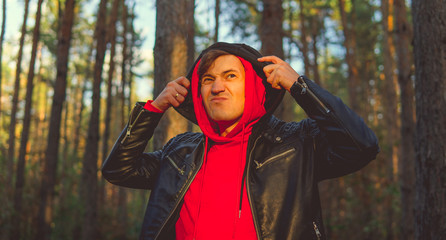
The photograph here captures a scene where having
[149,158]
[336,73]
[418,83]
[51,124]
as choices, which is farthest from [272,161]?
[336,73]

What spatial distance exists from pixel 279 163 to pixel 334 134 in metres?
0.36

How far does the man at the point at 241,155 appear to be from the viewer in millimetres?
1979

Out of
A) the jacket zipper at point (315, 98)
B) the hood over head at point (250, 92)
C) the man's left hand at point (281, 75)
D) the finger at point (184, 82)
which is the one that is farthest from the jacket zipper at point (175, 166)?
the jacket zipper at point (315, 98)

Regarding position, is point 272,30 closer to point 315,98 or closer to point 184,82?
point 184,82

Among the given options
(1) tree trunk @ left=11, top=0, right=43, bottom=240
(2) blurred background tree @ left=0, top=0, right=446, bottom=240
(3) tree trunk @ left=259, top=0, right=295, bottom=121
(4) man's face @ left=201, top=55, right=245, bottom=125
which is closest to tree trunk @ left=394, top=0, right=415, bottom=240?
(2) blurred background tree @ left=0, top=0, right=446, bottom=240

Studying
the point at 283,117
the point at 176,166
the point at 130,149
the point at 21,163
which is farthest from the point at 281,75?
the point at 21,163

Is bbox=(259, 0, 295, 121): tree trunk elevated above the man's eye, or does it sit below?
above

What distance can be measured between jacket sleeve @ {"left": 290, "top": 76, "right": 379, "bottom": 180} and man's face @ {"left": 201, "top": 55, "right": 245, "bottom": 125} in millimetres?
379

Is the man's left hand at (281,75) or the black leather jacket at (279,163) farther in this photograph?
the man's left hand at (281,75)

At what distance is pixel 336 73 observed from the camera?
84.2 ft

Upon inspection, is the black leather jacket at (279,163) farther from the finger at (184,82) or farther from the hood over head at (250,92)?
the finger at (184,82)

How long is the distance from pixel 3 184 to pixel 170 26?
979cm

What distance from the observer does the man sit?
198 centimetres

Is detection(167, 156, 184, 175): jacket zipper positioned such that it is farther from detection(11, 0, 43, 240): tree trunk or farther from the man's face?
detection(11, 0, 43, 240): tree trunk
